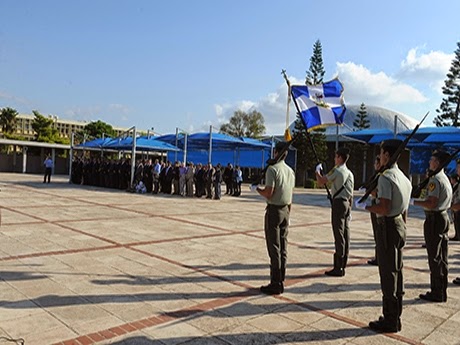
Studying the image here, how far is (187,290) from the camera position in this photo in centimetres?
505

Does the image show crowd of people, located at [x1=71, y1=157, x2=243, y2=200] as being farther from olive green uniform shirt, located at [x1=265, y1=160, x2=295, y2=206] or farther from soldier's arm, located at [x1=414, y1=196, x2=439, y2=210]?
soldier's arm, located at [x1=414, y1=196, x2=439, y2=210]

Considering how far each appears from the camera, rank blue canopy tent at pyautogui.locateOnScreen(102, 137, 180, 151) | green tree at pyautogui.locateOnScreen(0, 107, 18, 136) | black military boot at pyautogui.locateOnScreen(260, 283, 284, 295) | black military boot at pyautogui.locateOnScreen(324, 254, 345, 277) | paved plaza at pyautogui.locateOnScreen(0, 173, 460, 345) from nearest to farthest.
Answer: paved plaza at pyautogui.locateOnScreen(0, 173, 460, 345) → black military boot at pyautogui.locateOnScreen(260, 283, 284, 295) → black military boot at pyautogui.locateOnScreen(324, 254, 345, 277) → blue canopy tent at pyautogui.locateOnScreen(102, 137, 180, 151) → green tree at pyautogui.locateOnScreen(0, 107, 18, 136)

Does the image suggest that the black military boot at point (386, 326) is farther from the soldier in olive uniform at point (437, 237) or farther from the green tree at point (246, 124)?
the green tree at point (246, 124)

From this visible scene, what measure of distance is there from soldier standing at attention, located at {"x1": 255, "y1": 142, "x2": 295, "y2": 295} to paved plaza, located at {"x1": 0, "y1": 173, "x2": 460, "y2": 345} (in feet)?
0.68

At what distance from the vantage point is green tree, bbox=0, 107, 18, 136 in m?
64.4

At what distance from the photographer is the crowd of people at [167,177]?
18672mm

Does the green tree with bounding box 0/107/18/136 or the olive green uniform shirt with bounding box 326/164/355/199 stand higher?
the green tree with bounding box 0/107/18/136

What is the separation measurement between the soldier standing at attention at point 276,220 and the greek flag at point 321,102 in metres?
3.10

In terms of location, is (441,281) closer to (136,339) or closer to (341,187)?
(341,187)

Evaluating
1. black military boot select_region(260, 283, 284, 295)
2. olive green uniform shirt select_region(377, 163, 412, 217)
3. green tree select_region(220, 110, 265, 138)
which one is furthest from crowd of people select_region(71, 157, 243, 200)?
green tree select_region(220, 110, 265, 138)

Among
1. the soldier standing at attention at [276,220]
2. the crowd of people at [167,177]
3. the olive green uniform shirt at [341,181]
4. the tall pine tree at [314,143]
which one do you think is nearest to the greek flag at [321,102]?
the olive green uniform shirt at [341,181]

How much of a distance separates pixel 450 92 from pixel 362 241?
34.7m

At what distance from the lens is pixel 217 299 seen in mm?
4773

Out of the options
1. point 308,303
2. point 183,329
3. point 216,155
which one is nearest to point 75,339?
point 183,329
